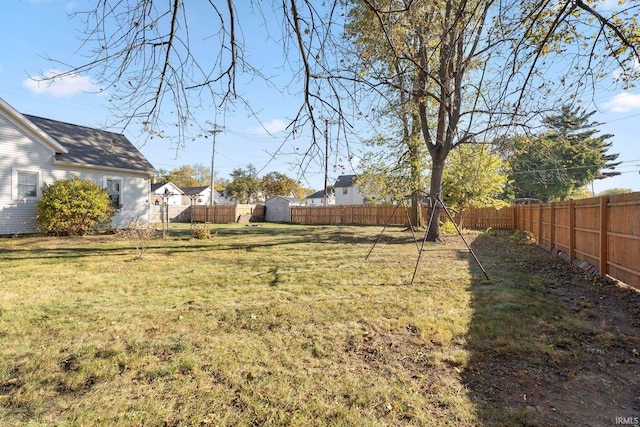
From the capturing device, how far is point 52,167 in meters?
12.3

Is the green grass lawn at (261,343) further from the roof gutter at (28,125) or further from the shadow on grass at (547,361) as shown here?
the roof gutter at (28,125)

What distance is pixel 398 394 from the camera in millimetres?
2531

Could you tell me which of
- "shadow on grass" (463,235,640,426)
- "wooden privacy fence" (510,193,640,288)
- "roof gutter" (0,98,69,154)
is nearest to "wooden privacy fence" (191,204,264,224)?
"roof gutter" (0,98,69,154)

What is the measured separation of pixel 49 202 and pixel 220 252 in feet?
21.3

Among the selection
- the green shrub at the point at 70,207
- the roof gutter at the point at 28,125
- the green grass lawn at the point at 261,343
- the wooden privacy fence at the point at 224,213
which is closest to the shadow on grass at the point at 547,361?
Answer: the green grass lawn at the point at 261,343

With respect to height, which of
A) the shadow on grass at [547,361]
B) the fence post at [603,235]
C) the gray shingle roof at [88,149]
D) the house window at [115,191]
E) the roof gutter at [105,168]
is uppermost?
the gray shingle roof at [88,149]

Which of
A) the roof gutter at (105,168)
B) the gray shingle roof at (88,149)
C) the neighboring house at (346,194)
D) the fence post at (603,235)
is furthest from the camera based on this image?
the neighboring house at (346,194)

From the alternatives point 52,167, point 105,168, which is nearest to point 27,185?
point 52,167

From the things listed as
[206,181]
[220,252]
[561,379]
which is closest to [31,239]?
[220,252]

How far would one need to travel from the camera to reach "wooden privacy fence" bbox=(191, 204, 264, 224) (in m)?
28.6

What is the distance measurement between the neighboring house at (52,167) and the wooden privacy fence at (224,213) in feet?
42.1

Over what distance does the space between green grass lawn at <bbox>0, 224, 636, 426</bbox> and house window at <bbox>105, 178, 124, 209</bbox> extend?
26.4 ft

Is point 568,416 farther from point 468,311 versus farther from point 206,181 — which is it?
point 206,181

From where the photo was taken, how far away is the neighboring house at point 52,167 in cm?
1121
